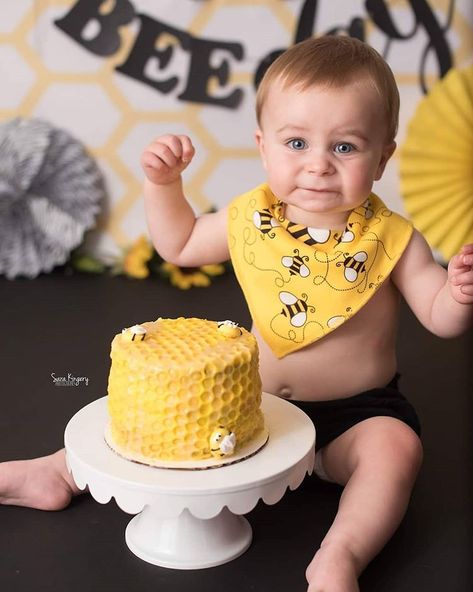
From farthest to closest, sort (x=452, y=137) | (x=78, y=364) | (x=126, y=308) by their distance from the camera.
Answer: (x=452, y=137)
(x=126, y=308)
(x=78, y=364)

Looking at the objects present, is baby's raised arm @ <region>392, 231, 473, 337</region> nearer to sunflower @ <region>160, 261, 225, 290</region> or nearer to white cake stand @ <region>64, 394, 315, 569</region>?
white cake stand @ <region>64, 394, 315, 569</region>

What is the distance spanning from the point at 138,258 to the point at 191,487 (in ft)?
4.00

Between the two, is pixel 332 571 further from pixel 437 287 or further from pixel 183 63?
pixel 183 63

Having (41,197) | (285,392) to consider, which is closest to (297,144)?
(285,392)

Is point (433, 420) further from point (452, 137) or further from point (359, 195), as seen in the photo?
point (452, 137)

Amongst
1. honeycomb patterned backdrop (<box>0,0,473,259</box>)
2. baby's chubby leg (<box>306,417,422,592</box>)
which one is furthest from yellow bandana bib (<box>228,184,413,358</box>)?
honeycomb patterned backdrop (<box>0,0,473,259</box>)

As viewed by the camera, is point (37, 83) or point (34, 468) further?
point (37, 83)

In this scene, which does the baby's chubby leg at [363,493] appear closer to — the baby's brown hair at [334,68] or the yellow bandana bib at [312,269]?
the yellow bandana bib at [312,269]

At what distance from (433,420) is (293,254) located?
38cm

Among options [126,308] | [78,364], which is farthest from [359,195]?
[126,308]

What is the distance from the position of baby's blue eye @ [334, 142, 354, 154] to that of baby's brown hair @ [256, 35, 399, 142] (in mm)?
57

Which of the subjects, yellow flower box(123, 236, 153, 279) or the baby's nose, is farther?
yellow flower box(123, 236, 153, 279)

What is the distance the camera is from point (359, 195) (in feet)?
3.29

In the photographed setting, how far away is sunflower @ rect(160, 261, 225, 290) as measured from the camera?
6.28ft
